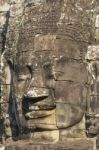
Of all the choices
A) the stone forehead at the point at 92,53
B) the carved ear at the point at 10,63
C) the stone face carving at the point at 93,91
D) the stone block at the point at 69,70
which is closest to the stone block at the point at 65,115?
the stone face carving at the point at 93,91

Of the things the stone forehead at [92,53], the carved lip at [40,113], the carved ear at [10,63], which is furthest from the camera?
the carved ear at [10,63]

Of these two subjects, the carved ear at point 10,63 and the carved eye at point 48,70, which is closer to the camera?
the carved eye at point 48,70

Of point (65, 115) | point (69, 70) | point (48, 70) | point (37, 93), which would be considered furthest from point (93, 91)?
point (37, 93)

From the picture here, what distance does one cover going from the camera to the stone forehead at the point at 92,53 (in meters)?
15.0

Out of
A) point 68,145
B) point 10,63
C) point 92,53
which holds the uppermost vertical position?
point 92,53

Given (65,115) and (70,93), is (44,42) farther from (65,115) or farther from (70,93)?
(65,115)

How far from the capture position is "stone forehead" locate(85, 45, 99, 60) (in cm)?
1503

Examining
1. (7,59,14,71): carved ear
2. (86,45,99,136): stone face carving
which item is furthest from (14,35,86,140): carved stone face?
(7,59,14,71): carved ear

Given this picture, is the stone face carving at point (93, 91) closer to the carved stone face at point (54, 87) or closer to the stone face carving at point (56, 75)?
the stone face carving at point (56, 75)

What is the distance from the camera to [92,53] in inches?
593

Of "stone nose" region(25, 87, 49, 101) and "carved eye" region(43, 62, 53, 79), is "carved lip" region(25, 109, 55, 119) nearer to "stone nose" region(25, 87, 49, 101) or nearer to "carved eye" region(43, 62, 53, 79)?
"stone nose" region(25, 87, 49, 101)

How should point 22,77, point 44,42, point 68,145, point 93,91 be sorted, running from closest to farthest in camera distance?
1. point 68,145
2. point 93,91
3. point 44,42
4. point 22,77

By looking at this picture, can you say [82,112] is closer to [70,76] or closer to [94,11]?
[70,76]

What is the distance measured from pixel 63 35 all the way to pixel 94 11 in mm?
774
